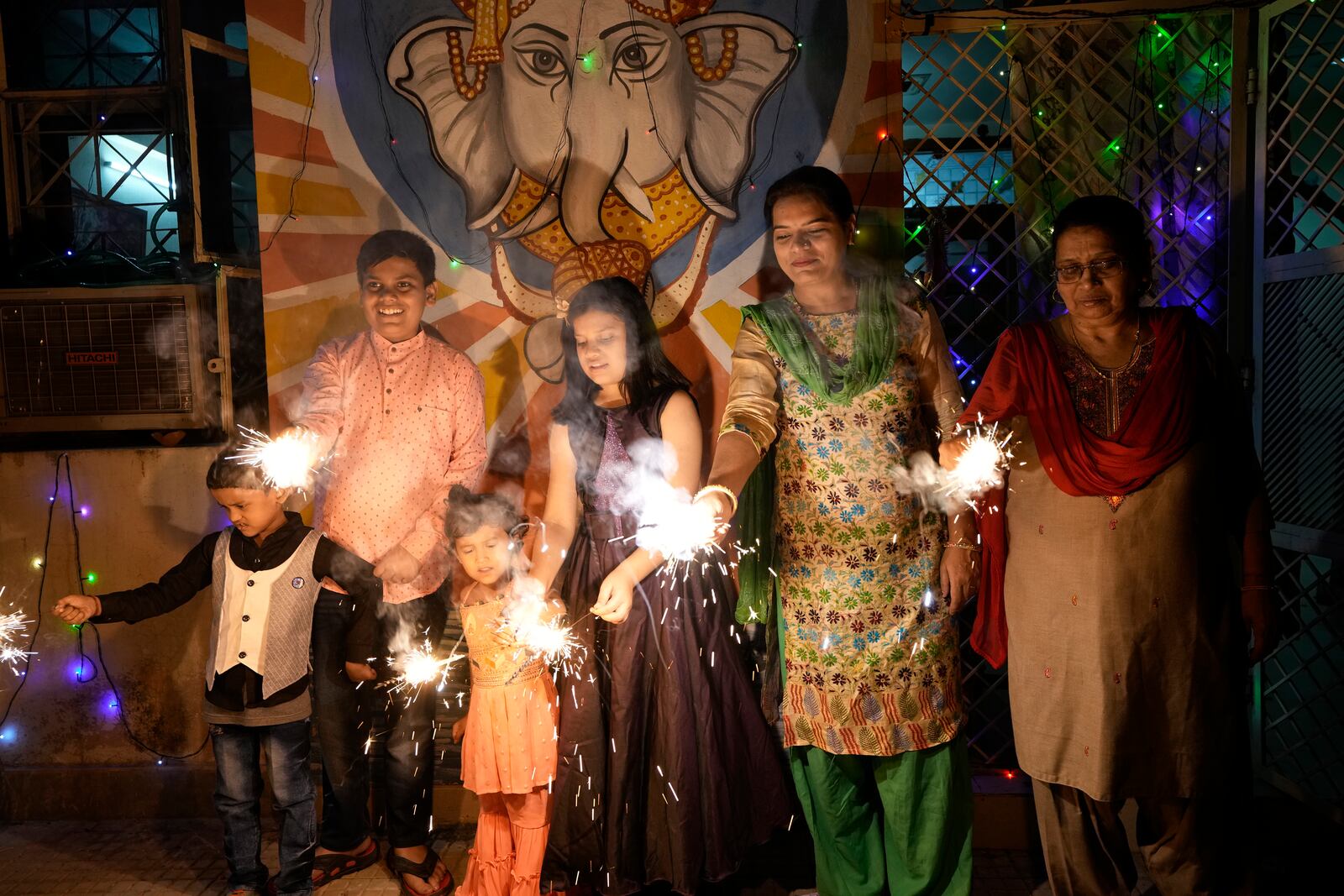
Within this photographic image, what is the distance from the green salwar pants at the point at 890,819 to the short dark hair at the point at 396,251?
2193 mm

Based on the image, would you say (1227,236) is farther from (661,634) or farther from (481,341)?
(481,341)

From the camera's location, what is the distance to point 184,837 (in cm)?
347

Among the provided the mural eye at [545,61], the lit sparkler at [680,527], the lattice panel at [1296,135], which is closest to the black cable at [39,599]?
the mural eye at [545,61]

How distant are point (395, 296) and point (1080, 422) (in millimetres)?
2405

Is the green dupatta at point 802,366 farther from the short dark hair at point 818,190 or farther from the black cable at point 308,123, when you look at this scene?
the black cable at point 308,123

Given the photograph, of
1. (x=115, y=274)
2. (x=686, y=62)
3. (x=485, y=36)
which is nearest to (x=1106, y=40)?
(x=686, y=62)

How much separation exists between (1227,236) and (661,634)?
254 centimetres

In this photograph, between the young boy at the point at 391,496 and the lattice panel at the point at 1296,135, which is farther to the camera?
the young boy at the point at 391,496

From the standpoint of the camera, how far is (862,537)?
256 centimetres

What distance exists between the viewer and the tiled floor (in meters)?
3.09

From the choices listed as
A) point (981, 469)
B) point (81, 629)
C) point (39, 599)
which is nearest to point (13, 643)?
point (39, 599)

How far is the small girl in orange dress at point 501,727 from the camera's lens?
2.75 metres

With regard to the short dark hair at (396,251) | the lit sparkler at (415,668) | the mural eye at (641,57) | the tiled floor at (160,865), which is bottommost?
the tiled floor at (160,865)

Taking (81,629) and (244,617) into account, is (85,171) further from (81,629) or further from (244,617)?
(244,617)
